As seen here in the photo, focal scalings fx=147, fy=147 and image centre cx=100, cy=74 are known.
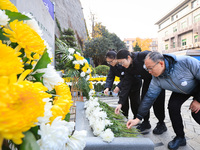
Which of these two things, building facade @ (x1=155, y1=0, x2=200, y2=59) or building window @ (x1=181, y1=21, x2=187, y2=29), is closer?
building facade @ (x1=155, y1=0, x2=200, y2=59)

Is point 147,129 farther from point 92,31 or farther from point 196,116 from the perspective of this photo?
point 92,31

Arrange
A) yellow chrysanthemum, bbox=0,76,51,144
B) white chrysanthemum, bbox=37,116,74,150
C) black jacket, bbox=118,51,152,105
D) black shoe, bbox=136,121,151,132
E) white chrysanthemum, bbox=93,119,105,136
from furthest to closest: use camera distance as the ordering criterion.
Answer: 1. black shoe, bbox=136,121,151,132
2. black jacket, bbox=118,51,152,105
3. white chrysanthemum, bbox=93,119,105,136
4. white chrysanthemum, bbox=37,116,74,150
5. yellow chrysanthemum, bbox=0,76,51,144

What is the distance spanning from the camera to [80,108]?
126 inches

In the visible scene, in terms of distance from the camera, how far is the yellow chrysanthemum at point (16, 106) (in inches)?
11.6

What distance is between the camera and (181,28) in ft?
103

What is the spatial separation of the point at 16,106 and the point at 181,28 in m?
37.0

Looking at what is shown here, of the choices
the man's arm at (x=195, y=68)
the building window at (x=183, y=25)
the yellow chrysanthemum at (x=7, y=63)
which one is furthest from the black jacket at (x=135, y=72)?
the building window at (x=183, y=25)

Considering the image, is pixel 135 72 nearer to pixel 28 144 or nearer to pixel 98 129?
pixel 98 129

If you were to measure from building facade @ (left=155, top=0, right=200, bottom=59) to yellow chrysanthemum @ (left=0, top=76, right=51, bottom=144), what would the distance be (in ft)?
82.0

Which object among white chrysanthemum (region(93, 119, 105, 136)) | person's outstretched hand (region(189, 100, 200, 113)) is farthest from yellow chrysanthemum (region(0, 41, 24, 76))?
person's outstretched hand (region(189, 100, 200, 113))

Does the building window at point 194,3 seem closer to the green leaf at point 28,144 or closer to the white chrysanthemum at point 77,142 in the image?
the white chrysanthemum at point 77,142

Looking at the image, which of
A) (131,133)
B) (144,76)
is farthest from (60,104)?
(144,76)

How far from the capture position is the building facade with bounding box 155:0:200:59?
26.8 m

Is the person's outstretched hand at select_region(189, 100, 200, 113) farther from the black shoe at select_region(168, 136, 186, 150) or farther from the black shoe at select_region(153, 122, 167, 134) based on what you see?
the black shoe at select_region(153, 122, 167, 134)
